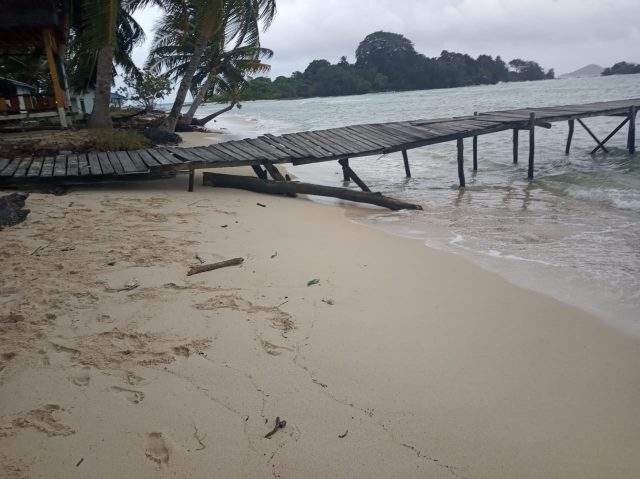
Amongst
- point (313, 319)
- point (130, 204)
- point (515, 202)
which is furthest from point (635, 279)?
point (130, 204)

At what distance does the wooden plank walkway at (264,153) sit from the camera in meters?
7.35

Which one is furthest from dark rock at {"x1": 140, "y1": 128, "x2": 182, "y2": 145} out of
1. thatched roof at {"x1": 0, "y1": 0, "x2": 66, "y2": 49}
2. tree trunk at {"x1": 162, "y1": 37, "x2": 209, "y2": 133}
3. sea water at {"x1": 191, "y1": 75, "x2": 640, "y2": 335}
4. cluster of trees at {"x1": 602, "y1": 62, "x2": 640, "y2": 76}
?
cluster of trees at {"x1": 602, "y1": 62, "x2": 640, "y2": 76}

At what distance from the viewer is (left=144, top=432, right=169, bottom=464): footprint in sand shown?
1.98 m

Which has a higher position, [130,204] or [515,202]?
[130,204]

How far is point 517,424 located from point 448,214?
570 cm

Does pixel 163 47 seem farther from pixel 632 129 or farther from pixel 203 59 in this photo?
pixel 632 129

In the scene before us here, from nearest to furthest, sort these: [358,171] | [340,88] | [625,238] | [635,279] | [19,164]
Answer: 1. [635,279]
2. [625,238]
3. [19,164]
4. [358,171]
5. [340,88]

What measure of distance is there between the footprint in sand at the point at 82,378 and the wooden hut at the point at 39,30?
37.0 ft

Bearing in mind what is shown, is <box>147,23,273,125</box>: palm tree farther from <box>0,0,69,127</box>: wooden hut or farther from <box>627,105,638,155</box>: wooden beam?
<box>627,105,638,155</box>: wooden beam

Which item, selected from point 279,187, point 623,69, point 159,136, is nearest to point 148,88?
point 159,136

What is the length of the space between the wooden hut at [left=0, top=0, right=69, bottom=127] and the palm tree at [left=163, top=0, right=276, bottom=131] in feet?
11.0

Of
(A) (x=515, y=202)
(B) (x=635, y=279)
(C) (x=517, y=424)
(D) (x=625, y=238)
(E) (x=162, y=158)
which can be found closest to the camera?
(C) (x=517, y=424)

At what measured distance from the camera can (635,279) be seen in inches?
175

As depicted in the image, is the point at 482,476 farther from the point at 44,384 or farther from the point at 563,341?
the point at 44,384
